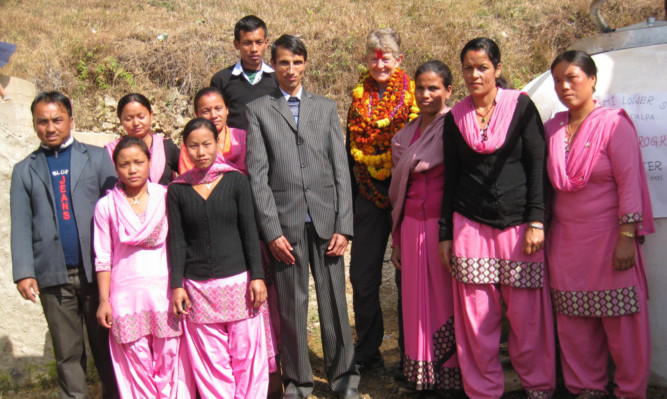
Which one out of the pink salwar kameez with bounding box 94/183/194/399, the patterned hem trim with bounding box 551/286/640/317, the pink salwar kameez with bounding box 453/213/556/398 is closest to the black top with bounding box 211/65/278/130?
the pink salwar kameez with bounding box 94/183/194/399

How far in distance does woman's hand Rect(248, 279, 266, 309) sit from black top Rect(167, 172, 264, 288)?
0.11 ft

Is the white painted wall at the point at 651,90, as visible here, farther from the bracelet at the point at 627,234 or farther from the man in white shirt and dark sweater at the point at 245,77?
the man in white shirt and dark sweater at the point at 245,77

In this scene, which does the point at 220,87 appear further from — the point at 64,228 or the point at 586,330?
the point at 586,330

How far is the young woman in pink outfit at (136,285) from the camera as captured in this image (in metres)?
3.12

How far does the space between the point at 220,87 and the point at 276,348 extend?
1.92 meters

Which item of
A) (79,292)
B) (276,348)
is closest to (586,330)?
(276,348)

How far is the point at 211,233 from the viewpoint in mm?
3143

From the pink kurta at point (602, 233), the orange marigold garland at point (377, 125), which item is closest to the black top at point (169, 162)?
the orange marigold garland at point (377, 125)

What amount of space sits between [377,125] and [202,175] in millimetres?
1179

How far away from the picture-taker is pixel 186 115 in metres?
8.04

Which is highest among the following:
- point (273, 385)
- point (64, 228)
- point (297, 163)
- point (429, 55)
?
point (429, 55)

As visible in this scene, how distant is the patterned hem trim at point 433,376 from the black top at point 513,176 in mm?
906

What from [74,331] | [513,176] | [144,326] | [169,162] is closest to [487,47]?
[513,176]

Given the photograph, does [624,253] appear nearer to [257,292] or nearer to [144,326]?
[257,292]
